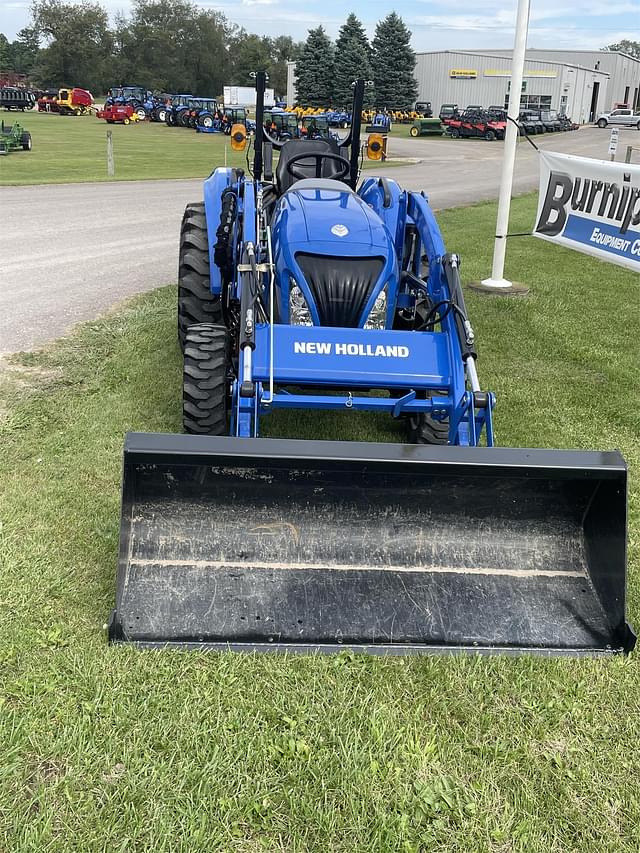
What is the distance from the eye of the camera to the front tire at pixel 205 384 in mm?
4094

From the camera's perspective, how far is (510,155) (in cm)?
829

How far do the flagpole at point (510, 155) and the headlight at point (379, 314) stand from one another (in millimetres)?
4274

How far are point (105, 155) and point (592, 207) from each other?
20376 mm

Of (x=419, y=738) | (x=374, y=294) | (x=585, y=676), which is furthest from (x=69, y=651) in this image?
(x=374, y=294)

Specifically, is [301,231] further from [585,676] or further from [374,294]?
[585,676]

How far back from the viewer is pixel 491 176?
904 inches

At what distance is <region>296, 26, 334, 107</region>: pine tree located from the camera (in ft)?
184

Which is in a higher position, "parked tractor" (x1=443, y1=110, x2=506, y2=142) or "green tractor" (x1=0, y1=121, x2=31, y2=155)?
"parked tractor" (x1=443, y1=110, x2=506, y2=142)

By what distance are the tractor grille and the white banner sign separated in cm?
380

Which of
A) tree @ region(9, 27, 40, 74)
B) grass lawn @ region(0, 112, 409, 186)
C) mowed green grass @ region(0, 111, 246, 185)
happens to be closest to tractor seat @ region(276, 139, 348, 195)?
mowed green grass @ region(0, 111, 246, 185)

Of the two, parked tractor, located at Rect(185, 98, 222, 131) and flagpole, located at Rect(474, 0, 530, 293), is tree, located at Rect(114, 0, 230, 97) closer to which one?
parked tractor, located at Rect(185, 98, 222, 131)

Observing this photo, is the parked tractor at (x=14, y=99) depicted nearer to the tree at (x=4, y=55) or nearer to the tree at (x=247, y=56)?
the tree at (x=247, y=56)

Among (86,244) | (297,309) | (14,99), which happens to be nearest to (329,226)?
(297,309)

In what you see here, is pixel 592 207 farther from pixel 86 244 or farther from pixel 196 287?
pixel 86 244
